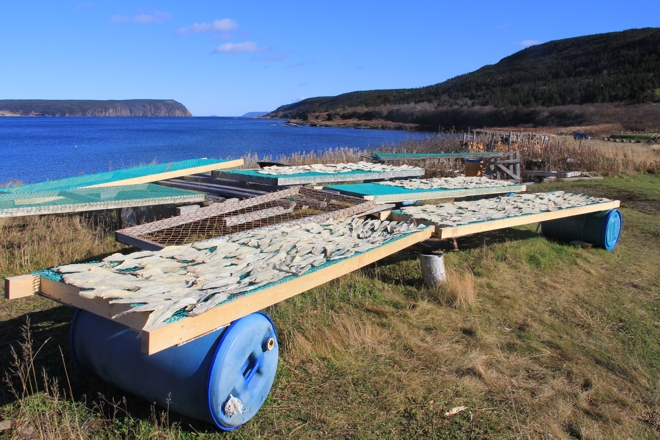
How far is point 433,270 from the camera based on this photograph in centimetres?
564

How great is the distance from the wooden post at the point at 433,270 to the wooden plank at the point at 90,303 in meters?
3.48

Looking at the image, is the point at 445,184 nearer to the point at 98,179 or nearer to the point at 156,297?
the point at 98,179

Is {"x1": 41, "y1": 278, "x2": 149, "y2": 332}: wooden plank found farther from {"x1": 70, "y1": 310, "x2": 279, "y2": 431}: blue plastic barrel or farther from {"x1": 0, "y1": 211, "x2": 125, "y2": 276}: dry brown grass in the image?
{"x1": 0, "y1": 211, "x2": 125, "y2": 276}: dry brown grass

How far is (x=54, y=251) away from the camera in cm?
609

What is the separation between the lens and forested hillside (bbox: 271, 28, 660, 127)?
58.3 metres

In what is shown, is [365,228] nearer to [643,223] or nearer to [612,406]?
[612,406]

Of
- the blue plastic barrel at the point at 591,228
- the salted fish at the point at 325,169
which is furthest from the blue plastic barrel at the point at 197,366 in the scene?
the blue plastic barrel at the point at 591,228

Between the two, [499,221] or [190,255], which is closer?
[190,255]

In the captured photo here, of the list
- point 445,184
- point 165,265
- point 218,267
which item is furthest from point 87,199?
point 445,184

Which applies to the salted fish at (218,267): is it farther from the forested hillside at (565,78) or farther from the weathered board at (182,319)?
the forested hillside at (565,78)

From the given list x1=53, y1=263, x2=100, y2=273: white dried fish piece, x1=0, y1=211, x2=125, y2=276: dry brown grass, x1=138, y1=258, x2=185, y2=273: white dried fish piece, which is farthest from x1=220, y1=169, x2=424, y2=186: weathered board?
x1=53, y1=263, x2=100, y2=273: white dried fish piece

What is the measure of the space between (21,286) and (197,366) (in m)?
1.16

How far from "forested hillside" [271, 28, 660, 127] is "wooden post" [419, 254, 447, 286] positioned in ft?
172

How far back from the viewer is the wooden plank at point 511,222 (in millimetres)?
5500
